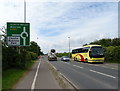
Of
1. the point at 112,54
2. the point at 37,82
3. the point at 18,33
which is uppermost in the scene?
the point at 18,33

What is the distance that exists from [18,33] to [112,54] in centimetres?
1995

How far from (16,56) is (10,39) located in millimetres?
2157

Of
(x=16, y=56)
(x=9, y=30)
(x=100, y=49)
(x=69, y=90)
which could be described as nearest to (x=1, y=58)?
(x=16, y=56)

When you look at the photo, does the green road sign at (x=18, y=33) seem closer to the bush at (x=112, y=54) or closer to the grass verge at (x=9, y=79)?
the grass verge at (x=9, y=79)

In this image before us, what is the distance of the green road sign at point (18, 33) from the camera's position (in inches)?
879

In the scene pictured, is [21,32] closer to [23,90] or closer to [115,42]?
[23,90]

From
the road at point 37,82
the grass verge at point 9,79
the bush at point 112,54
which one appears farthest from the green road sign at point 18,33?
the bush at point 112,54

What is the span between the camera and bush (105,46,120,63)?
33.8 metres

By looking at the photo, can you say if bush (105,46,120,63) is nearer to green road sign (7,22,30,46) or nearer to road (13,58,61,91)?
green road sign (7,22,30,46)

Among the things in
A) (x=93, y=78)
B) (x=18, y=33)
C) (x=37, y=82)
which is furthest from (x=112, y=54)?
(x=37, y=82)

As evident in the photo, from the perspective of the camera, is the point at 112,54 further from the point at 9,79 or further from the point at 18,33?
the point at 9,79

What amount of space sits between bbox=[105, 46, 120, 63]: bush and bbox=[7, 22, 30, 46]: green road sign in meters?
18.0

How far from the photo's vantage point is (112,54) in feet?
116

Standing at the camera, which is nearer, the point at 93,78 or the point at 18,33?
the point at 93,78
